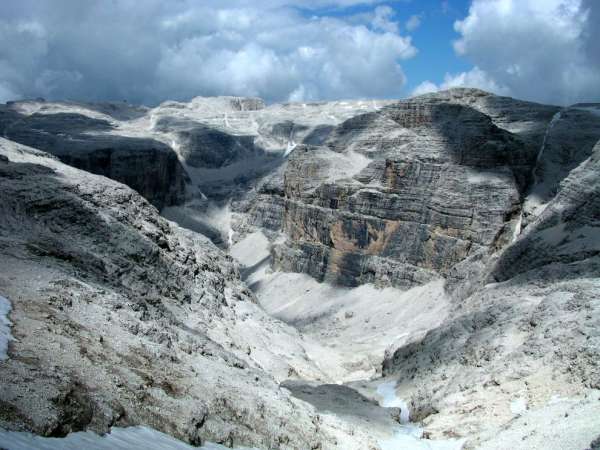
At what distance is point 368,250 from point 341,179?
9284mm

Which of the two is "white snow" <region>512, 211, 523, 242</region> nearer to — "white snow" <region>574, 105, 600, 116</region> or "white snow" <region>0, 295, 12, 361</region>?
"white snow" <region>574, 105, 600, 116</region>

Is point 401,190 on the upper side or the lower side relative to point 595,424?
upper

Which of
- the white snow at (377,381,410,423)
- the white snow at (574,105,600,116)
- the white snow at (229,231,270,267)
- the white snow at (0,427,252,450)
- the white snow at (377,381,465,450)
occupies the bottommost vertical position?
the white snow at (229,231,270,267)

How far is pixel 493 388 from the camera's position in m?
20.2

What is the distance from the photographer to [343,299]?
195 ft

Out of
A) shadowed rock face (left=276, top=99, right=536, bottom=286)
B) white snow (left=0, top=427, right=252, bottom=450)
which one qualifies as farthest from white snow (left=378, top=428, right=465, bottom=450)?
shadowed rock face (left=276, top=99, right=536, bottom=286)

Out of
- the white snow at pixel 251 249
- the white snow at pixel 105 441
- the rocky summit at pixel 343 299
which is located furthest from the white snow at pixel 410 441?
the white snow at pixel 251 249

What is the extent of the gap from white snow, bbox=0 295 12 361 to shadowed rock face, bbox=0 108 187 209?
75.9 metres

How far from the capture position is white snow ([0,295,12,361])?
34.5 ft

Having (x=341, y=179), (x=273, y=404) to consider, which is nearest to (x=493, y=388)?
(x=273, y=404)

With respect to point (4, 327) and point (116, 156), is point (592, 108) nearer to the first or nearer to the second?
point (116, 156)

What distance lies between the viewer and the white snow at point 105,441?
799cm

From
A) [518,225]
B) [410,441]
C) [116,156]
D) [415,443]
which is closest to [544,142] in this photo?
[518,225]

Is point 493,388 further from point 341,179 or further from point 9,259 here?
point 341,179
